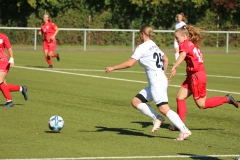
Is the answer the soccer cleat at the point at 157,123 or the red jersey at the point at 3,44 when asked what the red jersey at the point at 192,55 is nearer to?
the soccer cleat at the point at 157,123

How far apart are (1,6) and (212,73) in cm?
2816

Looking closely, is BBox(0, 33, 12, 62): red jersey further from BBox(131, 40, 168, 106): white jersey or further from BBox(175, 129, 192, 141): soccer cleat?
BBox(175, 129, 192, 141): soccer cleat

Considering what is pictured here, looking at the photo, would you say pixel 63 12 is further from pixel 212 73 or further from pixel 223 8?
pixel 212 73

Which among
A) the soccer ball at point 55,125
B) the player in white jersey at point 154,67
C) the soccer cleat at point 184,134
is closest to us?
the soccer cleat at point 184,134

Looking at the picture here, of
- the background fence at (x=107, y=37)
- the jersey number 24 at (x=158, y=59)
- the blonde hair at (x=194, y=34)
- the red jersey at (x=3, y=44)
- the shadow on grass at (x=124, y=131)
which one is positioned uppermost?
the blonde hair at (x=194, y=34)

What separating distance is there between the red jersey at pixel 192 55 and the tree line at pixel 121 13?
124 feet

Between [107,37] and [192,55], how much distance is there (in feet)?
115

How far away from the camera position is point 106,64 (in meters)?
30.3

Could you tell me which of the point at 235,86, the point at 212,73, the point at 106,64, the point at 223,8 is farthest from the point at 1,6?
the point at 235,86

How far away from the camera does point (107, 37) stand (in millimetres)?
46812

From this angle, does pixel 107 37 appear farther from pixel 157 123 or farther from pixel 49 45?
pixel 157 123

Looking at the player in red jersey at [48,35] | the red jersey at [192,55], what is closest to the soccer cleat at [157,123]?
the red jersey at [192,55]

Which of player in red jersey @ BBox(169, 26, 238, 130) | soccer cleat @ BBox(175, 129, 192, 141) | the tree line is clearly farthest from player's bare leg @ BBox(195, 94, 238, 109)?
the tree line

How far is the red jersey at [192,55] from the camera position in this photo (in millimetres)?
11727
